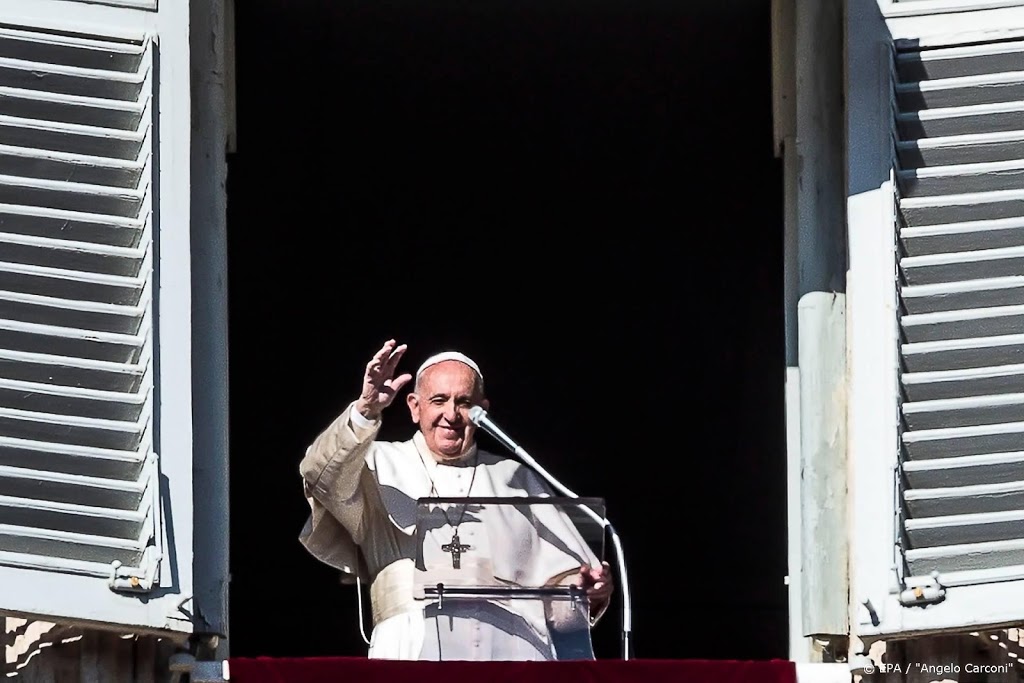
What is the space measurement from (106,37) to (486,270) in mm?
3185

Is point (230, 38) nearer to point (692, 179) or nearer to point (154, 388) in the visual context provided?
point (154, 388)

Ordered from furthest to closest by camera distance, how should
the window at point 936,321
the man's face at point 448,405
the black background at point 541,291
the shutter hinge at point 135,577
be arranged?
the black background at point 541,291 → the man's face at point 448,405 → the window at point 936,321 → the shutter hinge at point 135,577

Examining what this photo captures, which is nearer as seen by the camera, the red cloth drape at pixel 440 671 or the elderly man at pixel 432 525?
the red cloth drape at pixel 440 671

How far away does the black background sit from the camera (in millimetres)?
9062

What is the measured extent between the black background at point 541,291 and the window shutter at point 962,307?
1886 millimetres

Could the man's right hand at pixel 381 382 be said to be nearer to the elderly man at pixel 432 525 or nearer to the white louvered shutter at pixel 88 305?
the elderly man at pixel 432 525

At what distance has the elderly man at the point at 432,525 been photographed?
267 inches

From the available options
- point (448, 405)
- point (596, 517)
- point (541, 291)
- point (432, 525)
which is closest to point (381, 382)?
point (432, 525)

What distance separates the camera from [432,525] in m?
6.71

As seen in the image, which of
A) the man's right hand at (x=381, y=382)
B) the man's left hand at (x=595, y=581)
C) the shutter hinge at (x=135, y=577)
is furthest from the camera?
the man's left hand at (x=595, y=581)

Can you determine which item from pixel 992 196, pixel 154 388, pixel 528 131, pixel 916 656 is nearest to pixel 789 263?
pixel 992 196

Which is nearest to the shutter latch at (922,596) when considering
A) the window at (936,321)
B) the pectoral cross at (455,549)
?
the window at (936,321)

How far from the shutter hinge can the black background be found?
2586 mm

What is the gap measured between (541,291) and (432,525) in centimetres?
321
